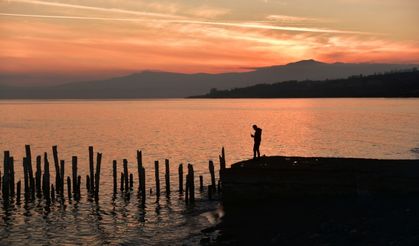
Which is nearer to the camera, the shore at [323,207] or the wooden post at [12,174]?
the shore at [323,207]

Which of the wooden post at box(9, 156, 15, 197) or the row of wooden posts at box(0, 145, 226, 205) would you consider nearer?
the row of wooden posts at box(0, 145, 226, 205)

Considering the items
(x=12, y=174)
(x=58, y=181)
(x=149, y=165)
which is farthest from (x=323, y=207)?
(x=149, y=165)

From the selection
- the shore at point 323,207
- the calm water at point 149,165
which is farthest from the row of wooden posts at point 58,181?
the shore at point 323,207

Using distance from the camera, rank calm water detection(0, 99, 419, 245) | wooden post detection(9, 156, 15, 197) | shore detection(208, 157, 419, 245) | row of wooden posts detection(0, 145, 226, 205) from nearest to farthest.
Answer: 1. shore detection(208, 157, 419, 245)
2. calm water detection(0, 99, 419, 245)
3. row of wooden posts detection(0, 145, 226, 205)
4. wooden post detection(9, 156, 15, 197)

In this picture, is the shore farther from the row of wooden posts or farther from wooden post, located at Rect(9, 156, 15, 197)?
wooden post, located at Rect(9, 156, 15, 197)

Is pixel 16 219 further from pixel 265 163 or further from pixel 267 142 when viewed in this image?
pixel 267 142

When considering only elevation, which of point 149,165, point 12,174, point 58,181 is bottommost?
point 149,165

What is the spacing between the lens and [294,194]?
25.0m

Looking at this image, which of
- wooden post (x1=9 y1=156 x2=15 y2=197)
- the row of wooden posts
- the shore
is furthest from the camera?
wooden post (x1=9 y1=156 x2=15 y2=197)

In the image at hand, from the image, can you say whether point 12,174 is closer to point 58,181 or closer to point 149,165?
point 58,181

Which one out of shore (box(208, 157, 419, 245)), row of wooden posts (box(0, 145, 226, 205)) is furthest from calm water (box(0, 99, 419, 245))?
shore (box(208, 157, 419, 245))

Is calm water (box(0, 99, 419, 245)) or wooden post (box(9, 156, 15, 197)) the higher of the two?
wooden post (box(9, 156, 15, 197))

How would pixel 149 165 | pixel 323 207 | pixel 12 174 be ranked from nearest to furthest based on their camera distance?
pixel 323 207 → pixel 12 174 → pixel 149 165

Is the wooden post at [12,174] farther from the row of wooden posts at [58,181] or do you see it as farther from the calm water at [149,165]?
the calm water at [149,165]
